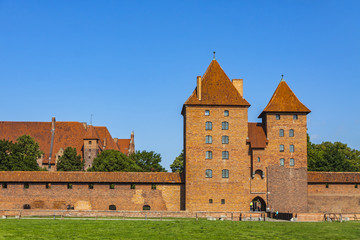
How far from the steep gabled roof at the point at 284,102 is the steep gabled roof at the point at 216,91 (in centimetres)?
430

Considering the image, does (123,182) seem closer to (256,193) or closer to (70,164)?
(256,193)

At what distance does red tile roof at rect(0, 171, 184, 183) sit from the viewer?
50.9m

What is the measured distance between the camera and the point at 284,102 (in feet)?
182

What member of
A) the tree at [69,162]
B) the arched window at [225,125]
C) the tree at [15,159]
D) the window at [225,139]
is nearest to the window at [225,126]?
the arched window at [225,125]

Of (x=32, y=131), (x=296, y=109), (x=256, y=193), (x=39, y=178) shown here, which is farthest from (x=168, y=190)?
(x=32, y=131)

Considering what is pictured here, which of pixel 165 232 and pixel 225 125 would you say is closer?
pixel 165 232

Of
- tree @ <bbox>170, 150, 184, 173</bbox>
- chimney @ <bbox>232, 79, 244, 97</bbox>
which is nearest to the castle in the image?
chimney @ <bbox>232, 79, 244, 97</bbox>

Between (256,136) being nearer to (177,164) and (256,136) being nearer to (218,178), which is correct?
(218,178)

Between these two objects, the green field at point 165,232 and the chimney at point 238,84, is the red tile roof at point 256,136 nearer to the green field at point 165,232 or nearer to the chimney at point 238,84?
the chimney at point 238,84

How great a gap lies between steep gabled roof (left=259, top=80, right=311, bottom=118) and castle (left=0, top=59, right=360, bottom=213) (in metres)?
0.22

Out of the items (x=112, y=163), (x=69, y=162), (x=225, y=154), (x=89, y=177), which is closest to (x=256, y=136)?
(x=225, y=154)

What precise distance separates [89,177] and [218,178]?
13105 millimetres

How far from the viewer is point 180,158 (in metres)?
93.1

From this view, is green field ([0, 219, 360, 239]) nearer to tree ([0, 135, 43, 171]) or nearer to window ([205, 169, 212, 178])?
window ([205, 169, 212, 178])
